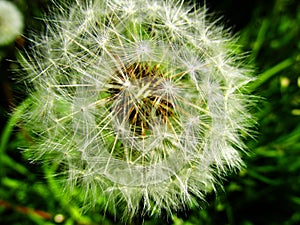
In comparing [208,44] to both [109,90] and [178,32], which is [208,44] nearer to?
[178,32]

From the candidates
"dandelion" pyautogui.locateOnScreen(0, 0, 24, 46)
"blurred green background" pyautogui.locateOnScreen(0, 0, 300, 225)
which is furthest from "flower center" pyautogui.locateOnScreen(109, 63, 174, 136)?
"dandelion" pyautogui.locateOnScreen(0, 0, 24, 46)

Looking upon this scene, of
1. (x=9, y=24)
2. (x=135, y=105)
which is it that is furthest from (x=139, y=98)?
(x=9, y=24)

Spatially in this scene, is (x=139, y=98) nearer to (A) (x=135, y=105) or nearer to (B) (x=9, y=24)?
(A) (x=135, y=105)

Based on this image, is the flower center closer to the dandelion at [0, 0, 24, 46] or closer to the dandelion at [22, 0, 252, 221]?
the dandelion at [22, 0, 252, 221]

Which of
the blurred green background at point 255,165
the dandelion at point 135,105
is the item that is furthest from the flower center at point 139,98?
the blurred green background at point 255,165

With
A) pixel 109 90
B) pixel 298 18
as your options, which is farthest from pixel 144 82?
pixel 298 18

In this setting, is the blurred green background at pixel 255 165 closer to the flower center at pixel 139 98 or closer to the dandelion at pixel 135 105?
the dandelion at pixel 135 105

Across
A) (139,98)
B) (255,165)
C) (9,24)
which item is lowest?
(255,165)
